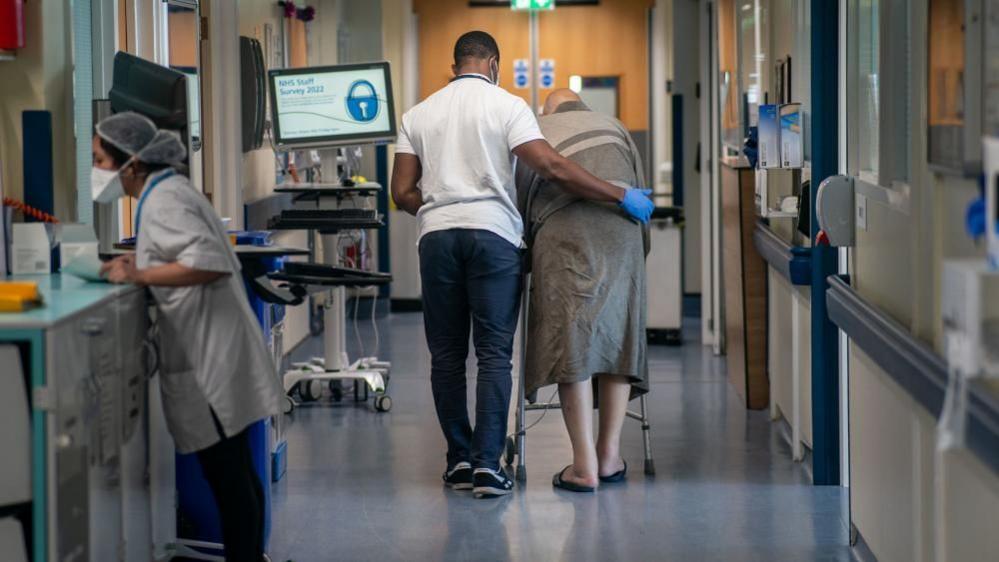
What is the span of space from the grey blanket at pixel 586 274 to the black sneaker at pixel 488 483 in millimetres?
337

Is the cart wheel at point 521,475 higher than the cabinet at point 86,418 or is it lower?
lower

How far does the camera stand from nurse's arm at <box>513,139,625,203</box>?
194 inches

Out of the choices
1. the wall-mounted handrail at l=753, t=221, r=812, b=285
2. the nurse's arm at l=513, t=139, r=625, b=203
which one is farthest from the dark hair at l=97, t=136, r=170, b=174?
the wall-mounted handrail at l=753, t=221, r=812, b=285

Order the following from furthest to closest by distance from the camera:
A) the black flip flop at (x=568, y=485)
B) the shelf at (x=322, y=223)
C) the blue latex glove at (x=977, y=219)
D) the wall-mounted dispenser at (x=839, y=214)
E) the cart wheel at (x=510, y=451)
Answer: the shelf at (x=322, y=223) → the cart wheel at (x=510, y=451) → the black flip flop at (x=568, y=485) → the wall-mounted dispenser at (x=839, y=214) → the blue latex glove at (x=977, y=219)

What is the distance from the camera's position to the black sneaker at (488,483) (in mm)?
5074

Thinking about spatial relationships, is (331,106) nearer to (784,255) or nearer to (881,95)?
(784,255)

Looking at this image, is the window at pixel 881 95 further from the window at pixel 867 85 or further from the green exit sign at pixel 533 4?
the green exit sign at pixel 533 4

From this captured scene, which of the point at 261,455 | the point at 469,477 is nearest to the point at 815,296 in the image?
the point at 469,477

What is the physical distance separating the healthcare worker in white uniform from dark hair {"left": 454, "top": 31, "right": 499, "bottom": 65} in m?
1.74

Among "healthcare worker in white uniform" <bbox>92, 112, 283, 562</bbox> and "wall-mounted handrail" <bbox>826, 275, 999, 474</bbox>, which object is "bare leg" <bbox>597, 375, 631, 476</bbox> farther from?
"healthcare worker in white uniform" <bbox>92, 112, 283, 562</bbox>

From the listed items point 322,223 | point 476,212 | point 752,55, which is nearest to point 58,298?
point 476,212

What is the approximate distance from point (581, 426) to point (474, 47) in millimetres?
1407

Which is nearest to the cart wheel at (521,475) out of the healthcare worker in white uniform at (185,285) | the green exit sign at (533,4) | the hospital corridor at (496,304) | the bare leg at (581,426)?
the hospital corridor at (496,304)

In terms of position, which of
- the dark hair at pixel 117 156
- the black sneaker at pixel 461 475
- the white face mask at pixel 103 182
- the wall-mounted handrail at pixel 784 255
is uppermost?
the dark hair at pixel 117 156
